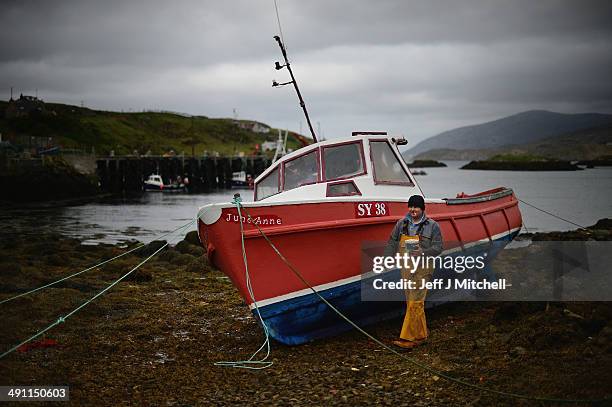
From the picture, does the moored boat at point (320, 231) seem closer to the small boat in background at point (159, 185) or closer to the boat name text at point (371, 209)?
the boat name text at point (371, 209)

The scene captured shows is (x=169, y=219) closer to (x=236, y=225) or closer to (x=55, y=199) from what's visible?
(x=55, y=199)

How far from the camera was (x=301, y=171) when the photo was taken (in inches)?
390

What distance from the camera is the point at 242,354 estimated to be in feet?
25.2

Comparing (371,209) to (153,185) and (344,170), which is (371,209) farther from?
(153,185)

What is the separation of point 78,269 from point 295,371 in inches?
380

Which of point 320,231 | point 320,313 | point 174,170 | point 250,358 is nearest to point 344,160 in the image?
point 320,231

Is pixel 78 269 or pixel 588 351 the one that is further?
pixel 78 269

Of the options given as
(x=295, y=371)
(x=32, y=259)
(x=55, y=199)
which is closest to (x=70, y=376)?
(x=295, y=371)

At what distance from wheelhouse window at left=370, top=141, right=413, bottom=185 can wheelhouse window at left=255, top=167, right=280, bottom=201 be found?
1.81 meters

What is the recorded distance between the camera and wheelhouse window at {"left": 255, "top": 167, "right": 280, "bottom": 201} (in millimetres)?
10344

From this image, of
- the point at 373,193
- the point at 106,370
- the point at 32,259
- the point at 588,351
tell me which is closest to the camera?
the point at 588,351

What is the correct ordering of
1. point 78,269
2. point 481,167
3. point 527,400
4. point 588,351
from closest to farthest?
point 527,400 → point 588,351 → point 78,269 → point 481,167

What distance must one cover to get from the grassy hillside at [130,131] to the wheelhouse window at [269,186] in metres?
56.0

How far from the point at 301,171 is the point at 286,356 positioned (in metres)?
3.49
